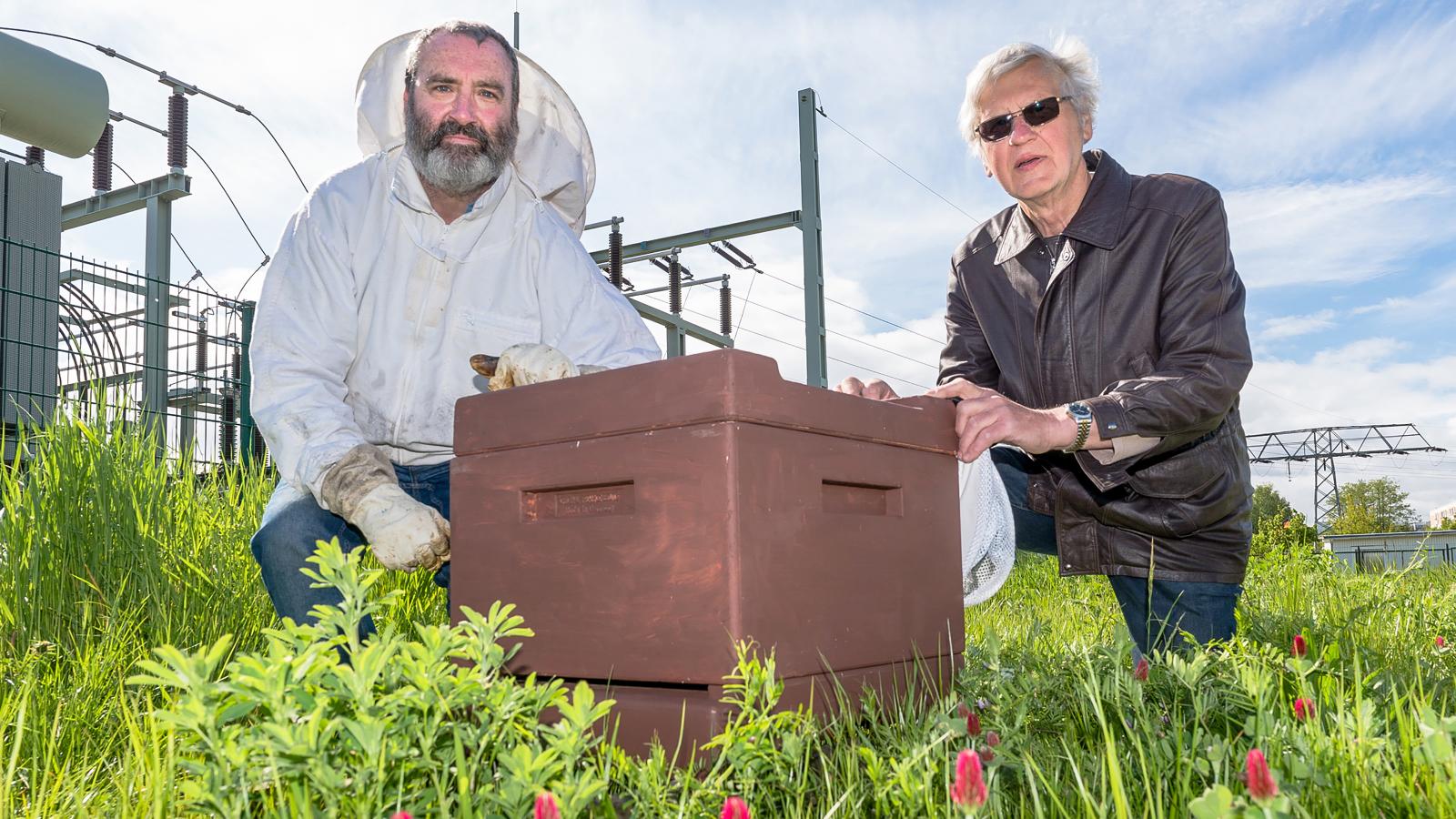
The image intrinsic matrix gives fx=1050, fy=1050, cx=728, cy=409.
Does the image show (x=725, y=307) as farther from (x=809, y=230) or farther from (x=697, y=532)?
(x=697, y=532)

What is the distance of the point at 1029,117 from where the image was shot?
3031 mm

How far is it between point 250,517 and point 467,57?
68.4 inches

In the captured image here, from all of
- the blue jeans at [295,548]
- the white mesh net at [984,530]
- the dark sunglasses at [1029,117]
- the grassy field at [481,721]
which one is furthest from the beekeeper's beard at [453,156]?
the white mesh net at [984,530]

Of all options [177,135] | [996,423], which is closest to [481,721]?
[996,423]

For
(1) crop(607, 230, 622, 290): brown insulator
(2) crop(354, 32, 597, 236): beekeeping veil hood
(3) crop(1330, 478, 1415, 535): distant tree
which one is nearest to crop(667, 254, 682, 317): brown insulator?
(1) crop(607, 230, 622, 290): brown insulator

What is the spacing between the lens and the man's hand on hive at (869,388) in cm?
245

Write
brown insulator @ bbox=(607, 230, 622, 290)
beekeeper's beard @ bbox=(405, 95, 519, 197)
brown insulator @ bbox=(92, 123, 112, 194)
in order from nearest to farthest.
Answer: beekeeper's beard @ bbox=(405, 95, 519, 197), brown insulator @ bbox=(92, 123, 112, 194), brown insulator @ bbox=(607, 230, 622, 290)

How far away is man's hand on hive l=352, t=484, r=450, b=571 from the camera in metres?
2.11

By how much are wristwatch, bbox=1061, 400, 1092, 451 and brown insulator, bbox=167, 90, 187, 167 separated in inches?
313

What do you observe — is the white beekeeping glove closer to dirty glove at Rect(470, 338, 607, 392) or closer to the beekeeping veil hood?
dirty glove at Rect(470, 338, 607, 392)

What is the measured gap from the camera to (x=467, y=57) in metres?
2.98

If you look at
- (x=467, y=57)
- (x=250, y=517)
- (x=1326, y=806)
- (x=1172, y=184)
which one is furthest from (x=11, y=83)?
(x=1326, y=806)

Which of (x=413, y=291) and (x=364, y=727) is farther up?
(x=413, y=291)

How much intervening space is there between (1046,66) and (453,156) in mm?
1735
